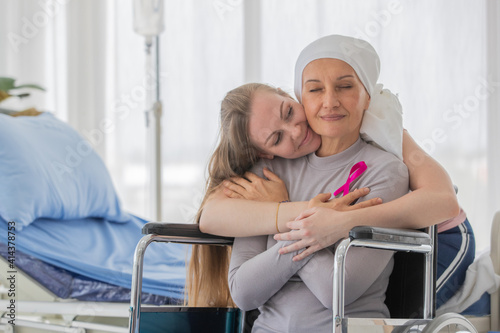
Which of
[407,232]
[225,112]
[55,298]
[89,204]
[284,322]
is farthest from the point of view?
[89,204]

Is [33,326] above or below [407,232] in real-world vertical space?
below

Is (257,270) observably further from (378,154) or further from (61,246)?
(61,246)

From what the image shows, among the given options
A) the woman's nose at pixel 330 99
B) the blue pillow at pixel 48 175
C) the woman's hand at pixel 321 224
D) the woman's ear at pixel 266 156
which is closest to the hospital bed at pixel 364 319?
the woman's hand at pixel 321 224

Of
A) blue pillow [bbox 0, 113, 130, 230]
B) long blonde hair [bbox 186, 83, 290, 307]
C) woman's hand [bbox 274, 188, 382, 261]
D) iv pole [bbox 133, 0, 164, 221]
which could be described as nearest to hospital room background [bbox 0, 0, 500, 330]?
iv pole [bbox 133, 0, 164, 221]

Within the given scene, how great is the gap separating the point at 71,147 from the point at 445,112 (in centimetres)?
185

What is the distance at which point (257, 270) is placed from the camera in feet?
4.17

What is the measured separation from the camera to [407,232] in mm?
1111

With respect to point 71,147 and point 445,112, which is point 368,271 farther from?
point 445,112

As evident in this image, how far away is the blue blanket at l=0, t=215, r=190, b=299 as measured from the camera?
1869mm

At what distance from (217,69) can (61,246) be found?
5.48 ft

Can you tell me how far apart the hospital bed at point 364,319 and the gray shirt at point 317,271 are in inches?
3.2

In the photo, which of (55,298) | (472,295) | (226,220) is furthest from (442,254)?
(55,298)

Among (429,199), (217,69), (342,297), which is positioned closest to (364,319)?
(342,297)

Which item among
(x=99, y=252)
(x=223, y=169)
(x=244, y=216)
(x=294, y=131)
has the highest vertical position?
(x=294, y=131)
